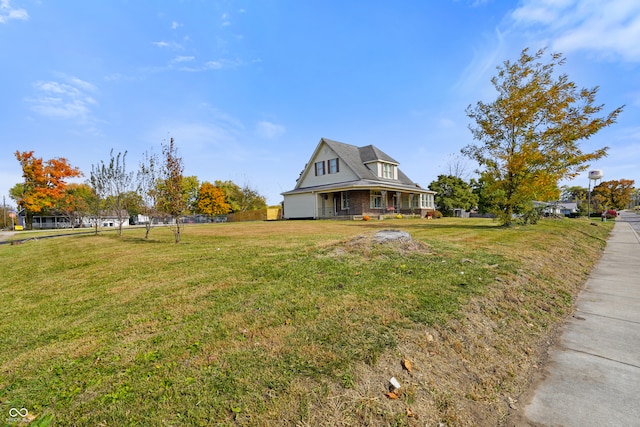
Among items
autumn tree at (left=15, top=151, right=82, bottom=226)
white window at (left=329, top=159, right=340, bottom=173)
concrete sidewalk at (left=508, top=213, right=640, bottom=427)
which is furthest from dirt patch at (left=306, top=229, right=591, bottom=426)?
autumn tree at (left=15, top=151, right=82, bottom=226)

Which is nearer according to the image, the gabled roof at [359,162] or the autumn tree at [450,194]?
the gabled roof at [359,162]

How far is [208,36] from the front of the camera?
12.4m

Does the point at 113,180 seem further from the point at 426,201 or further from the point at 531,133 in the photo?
the point at 426,201

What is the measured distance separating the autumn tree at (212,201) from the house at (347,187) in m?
26.6

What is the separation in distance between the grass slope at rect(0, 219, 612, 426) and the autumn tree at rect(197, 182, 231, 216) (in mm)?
49963

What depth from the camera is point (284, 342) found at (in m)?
2.94

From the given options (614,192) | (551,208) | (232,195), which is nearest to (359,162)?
(551,208)

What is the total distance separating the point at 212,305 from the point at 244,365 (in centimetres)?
177

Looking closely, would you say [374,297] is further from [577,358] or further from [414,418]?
[577,358]

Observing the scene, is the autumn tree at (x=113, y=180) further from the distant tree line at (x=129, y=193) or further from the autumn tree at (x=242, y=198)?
the autumn tree at (x=242, y=198)

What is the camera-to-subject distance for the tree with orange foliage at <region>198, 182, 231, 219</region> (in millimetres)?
53969

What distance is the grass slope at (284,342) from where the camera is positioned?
7.13 feet

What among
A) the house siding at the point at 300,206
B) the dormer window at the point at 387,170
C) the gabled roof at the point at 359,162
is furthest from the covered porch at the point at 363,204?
the dormer window at the point at 387,170

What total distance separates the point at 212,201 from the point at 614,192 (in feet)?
333
